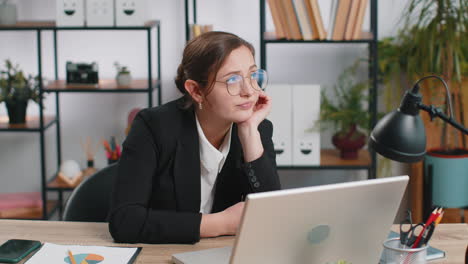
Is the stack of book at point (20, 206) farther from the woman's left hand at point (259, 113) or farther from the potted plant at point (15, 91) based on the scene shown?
the woman's left hand at point (259, 113)

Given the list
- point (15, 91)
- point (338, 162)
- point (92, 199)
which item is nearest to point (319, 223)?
point (92, 199)

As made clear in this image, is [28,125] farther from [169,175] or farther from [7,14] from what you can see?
[169,175]

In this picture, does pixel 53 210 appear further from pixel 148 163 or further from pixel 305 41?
pixel 148 163

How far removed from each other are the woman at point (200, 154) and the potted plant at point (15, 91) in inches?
64.6

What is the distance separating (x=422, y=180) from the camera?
12.1 feet

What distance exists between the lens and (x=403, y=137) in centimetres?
151

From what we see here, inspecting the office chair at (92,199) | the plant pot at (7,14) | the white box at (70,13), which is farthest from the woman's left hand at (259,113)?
the plant pot at (7,14)

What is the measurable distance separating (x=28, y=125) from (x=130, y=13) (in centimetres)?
74

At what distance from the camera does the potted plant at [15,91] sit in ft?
11.6

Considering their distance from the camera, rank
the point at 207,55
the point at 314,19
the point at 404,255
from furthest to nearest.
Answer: the point at 314,19, the point at 207,55, the point at 404,255

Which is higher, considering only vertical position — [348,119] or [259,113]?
[259,113]

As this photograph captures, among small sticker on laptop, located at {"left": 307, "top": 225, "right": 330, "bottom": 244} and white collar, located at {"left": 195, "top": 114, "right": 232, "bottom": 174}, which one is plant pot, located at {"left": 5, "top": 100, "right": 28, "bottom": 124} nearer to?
white collar, located at {"left": 195, "top": 114, "right": 232, "bottom": 174}

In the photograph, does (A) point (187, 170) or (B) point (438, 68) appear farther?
(B) point (438, 68)

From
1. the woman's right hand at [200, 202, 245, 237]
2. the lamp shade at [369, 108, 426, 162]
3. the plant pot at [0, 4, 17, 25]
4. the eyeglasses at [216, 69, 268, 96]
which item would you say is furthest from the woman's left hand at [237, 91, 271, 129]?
the plant pot at [0, 4, 17, 25]
